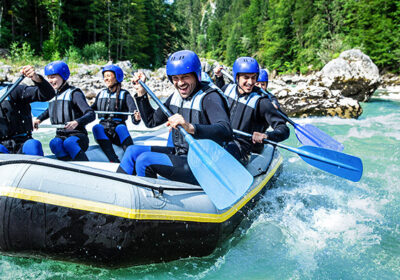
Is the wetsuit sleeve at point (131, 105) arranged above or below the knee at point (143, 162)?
above

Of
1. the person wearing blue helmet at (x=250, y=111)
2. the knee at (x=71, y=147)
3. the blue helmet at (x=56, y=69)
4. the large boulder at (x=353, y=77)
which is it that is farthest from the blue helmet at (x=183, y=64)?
the large boulder at (x=353, y=77)

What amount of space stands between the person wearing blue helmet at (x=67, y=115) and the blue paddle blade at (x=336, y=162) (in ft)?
8.79

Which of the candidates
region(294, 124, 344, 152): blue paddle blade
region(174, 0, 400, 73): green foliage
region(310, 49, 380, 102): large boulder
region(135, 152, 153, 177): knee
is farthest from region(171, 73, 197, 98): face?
region(174, 0, 400, 73): green foliage

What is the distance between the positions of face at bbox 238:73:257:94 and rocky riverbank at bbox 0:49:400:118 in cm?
705

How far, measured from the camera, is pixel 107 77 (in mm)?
4230

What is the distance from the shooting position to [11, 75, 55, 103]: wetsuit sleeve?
118 inches

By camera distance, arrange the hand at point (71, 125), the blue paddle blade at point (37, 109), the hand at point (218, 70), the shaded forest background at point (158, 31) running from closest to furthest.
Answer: the hand at point (71, 125)
the blue paddle blade at point (37, 109)
the hand at point (218, 70)
the shaded forest background at point (158, 31)

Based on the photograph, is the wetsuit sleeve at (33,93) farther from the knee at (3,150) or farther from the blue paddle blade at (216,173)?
the blue paddle blade at (216,173)

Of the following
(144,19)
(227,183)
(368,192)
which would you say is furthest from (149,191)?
(144,19)

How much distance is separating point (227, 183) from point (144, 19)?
3231 cm

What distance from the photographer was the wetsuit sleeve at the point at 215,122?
7.00 ft

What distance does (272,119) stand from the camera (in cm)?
329

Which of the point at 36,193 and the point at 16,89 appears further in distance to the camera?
the point at 16,89

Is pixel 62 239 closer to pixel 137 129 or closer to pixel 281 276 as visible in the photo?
pixel 281 276
